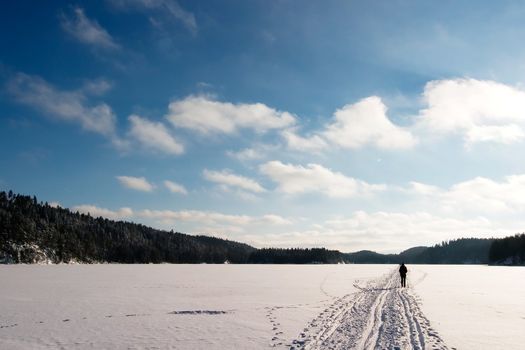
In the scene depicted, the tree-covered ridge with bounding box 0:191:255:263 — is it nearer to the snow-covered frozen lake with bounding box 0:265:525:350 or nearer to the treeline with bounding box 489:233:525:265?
the snow-covered frozen lake with bounding box 0:265:525:350

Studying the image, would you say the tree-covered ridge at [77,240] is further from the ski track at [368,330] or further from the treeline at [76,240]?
Answer: the ski track at [368,330]

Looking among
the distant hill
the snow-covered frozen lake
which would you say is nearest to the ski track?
the snow-covered frozen lake

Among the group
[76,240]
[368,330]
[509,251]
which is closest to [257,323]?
[368,330]

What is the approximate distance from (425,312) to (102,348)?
14711 mm

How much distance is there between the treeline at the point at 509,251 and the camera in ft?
419

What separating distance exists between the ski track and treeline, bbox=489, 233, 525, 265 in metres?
130

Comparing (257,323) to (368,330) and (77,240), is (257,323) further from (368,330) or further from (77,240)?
(77,240)

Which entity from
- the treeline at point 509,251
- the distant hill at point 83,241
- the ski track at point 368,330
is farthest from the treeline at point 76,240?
the treeline at point 509,251

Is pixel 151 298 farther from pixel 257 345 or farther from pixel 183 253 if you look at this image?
pixel 183 253

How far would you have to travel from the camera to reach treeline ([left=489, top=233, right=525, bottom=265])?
128 metres

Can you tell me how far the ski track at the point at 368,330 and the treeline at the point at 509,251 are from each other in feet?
426

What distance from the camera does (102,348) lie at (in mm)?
12484

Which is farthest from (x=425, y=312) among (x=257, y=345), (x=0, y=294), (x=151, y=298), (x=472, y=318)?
(x=0, y=294)

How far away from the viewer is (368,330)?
47.2 feet
